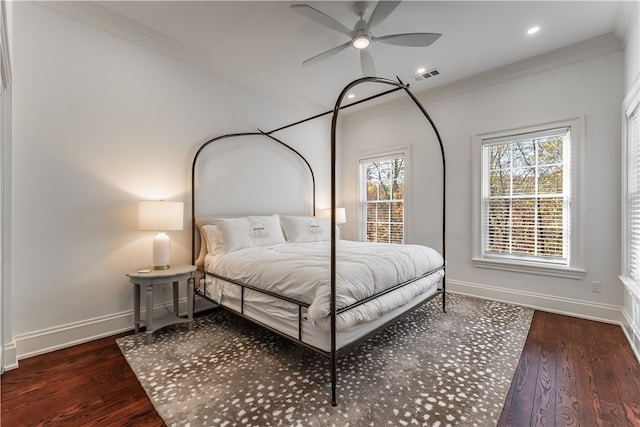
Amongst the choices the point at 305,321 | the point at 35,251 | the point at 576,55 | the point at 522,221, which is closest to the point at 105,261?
the point at 35,251

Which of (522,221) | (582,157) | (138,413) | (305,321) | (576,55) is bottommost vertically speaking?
(138,413)

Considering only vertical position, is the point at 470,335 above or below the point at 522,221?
below

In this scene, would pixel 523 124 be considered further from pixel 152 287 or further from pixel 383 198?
pixel 152 287

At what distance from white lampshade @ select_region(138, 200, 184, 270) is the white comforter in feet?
1.51

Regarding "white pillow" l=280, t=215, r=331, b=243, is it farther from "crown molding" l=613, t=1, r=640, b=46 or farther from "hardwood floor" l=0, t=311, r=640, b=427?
"crown molding" l=613, t=1, r=640, b=46

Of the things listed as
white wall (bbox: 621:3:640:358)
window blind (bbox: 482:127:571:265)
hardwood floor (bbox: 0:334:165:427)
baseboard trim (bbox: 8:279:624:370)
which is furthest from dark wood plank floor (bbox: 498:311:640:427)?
hardwood floor (bbox: 0:334:165:427)

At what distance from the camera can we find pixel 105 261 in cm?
271

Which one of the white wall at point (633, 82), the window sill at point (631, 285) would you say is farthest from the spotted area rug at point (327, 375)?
the window sill at point (631, 285)

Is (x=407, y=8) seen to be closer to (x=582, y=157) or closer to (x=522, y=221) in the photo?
(x=582, y=157)

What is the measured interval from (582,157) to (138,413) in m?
4.60

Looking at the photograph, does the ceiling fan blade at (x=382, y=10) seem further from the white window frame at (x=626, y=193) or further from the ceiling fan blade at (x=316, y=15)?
the white window frame at (x=626, y=193)

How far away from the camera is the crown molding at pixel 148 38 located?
2545mm

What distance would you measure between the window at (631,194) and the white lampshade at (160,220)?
13.5 ft

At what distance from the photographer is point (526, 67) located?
11.4ft
